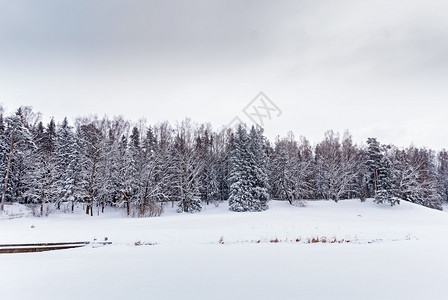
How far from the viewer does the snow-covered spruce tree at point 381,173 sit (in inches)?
1147

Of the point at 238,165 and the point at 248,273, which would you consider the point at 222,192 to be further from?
the point at 248,273

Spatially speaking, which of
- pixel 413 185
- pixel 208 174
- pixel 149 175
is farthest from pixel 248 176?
pixel 413 185

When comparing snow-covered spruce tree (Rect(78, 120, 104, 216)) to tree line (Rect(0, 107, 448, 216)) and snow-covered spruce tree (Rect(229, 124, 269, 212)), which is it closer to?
tree line (Rect(0, 107, 448, 216))

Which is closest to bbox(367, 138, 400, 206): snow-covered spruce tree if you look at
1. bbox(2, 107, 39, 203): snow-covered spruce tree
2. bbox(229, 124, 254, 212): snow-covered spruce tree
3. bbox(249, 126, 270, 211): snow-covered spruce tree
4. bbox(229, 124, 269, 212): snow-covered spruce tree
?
bbox(249, 126, 270, 211): snow-covered spruce tree

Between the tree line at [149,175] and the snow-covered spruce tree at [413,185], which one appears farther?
the snow-covered spruce tree at [413,185]

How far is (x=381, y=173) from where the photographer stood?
104 feet

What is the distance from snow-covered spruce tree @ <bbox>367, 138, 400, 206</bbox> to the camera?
2914 centimetres

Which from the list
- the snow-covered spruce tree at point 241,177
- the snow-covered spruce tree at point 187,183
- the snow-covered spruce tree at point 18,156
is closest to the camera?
the snow-covered spruce tree at point 18,156

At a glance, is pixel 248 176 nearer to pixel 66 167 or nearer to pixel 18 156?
pixel 66 167

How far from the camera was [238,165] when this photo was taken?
32594 millimetres

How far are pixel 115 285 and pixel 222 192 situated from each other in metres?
37.1

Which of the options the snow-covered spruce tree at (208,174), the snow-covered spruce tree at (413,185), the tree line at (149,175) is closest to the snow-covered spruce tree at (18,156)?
the tree line at (149,175)

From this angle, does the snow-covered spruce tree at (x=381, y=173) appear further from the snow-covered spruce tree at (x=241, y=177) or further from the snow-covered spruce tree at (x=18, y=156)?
the snow-covered spruce tree at (x=18, y=156)

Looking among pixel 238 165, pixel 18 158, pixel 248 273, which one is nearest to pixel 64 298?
pixel 248 273
